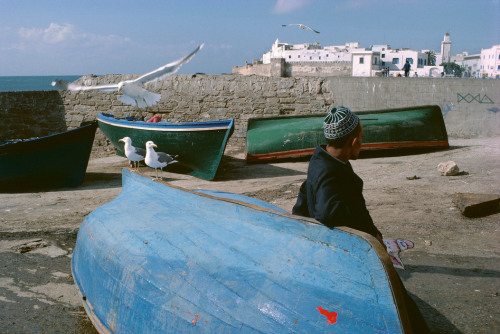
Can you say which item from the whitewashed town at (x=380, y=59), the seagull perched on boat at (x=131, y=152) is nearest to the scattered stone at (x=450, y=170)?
the seagull perched on boat at (x=131, y=152)

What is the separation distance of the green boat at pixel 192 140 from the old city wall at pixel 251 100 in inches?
104

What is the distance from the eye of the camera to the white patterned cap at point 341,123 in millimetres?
2252

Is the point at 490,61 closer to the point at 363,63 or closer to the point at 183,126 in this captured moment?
the point at 363,63

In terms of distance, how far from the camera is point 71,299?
3.69 meters

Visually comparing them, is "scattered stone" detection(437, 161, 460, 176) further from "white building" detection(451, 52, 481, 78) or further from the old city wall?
"white building" detection(451, 52, 481, 78)

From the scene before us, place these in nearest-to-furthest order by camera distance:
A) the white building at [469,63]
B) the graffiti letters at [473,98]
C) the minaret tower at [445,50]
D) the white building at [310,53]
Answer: the graffiti letters at [473,98], the white building at [310,53], the white building at [469,63], the minaret tower at [445,50]

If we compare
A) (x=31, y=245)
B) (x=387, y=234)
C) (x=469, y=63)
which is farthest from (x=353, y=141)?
(x=469, y=63)

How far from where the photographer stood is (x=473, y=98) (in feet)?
36.2

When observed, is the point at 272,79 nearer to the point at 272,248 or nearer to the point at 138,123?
the point at 138,123

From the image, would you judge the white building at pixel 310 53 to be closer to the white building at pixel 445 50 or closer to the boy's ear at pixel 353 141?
the white building at pixel 445 50

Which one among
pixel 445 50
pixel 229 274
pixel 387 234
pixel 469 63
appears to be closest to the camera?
pixel 229 274

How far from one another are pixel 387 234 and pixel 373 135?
548 cm

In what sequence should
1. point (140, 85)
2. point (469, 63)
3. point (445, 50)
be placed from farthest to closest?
point (445, 50) → point (469, 63) → point (140, 85)

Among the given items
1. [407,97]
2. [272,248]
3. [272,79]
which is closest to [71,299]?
[272,248]
